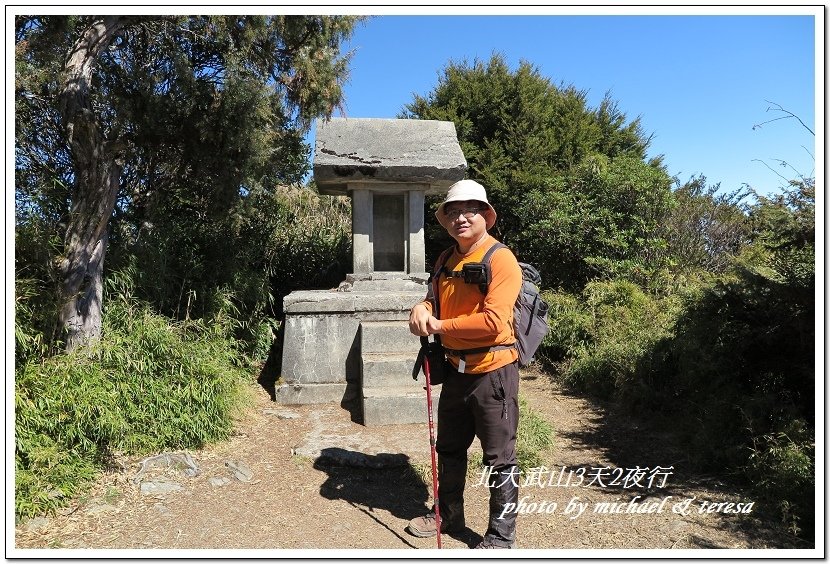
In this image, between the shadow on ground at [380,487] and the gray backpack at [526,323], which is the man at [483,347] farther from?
the shadow on ground at [380,487]

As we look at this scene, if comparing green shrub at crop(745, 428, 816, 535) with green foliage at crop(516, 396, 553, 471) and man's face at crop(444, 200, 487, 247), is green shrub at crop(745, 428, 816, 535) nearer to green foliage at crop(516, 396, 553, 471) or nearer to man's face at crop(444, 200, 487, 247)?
green foliage at crop(516, 396, 553, 471)

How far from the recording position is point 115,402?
171 inches

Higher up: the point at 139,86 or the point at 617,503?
the point at 139,86

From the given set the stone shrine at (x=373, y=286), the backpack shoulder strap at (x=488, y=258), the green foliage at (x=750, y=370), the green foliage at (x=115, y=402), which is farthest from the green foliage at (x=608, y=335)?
the green foliage at (x=115, y=402)

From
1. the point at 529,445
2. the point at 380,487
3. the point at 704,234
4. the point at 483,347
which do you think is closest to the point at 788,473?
the point at 529,445

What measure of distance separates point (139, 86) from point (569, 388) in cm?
579

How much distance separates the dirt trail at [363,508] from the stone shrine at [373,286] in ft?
2.74

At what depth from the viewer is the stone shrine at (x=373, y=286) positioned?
5.90 meters

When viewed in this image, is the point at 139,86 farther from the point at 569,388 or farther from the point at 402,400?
the point at 569,388

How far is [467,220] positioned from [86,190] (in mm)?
3432

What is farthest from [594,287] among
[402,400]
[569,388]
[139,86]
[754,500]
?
[139,86]

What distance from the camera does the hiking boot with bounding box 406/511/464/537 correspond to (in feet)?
11.6

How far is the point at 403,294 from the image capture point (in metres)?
6.79

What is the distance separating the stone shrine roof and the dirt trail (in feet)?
10.6
